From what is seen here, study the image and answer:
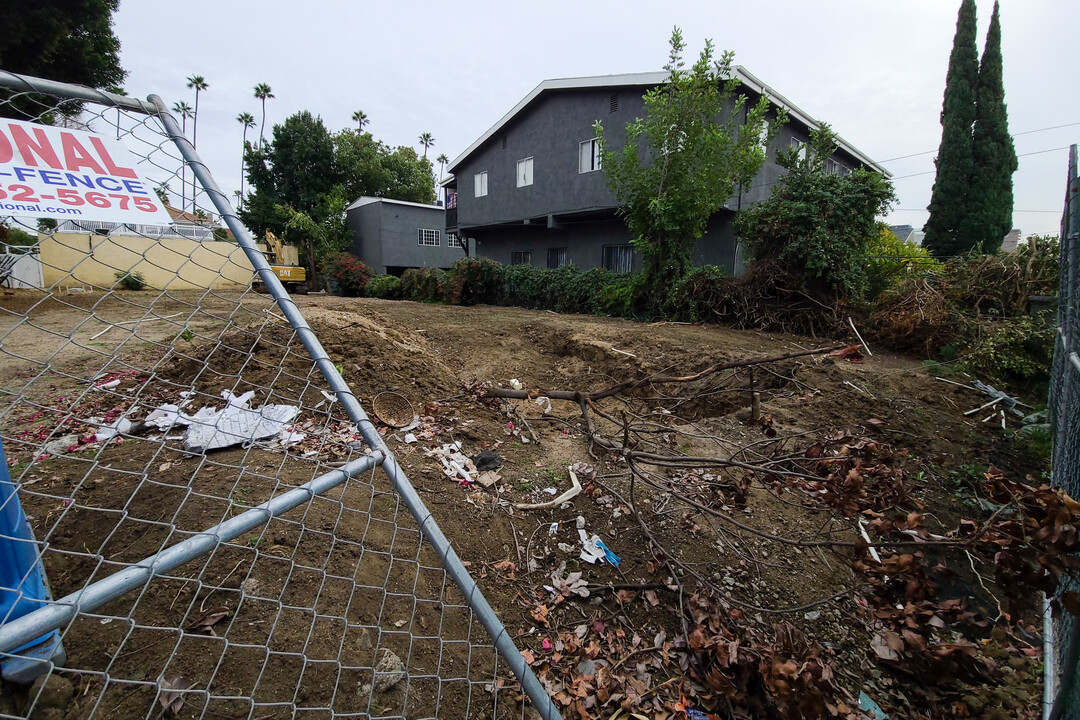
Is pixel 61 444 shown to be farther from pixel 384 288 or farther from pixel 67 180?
pixel 384 288

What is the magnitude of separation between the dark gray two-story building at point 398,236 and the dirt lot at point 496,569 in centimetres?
1879

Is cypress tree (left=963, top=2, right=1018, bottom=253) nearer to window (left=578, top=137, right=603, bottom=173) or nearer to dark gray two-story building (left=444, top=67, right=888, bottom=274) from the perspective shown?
dark gray two-story building (left=444, top=67, right=888, bottom=274)

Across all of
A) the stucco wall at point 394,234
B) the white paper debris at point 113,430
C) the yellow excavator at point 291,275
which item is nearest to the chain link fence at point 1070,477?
the white paper debris at point 113,430

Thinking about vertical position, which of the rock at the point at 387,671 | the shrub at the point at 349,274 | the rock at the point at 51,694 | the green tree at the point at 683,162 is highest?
the green tree at the point at 683,162

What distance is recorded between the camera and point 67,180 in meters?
1.12

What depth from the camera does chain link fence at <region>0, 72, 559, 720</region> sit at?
120 centimetres

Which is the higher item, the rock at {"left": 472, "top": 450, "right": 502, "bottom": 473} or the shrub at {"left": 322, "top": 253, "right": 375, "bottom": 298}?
the shrub at {"left": 322, "top": 253, "right": 375, "bottom": 298}

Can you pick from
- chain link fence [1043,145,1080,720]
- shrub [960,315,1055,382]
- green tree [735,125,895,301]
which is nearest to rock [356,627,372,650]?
chain link fence [1043,145,1080,720]

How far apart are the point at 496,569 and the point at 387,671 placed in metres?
0.78

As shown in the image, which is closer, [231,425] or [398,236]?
[231,425]

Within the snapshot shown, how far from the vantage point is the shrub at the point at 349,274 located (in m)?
19.0

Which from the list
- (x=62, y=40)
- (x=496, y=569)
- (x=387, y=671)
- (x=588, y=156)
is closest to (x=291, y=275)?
(x=62, y=40)

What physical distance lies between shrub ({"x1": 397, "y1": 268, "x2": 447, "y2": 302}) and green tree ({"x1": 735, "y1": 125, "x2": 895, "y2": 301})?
928 cm

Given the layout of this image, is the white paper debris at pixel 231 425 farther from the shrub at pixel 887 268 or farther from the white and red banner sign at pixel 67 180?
the shrub at pixel 887 268
